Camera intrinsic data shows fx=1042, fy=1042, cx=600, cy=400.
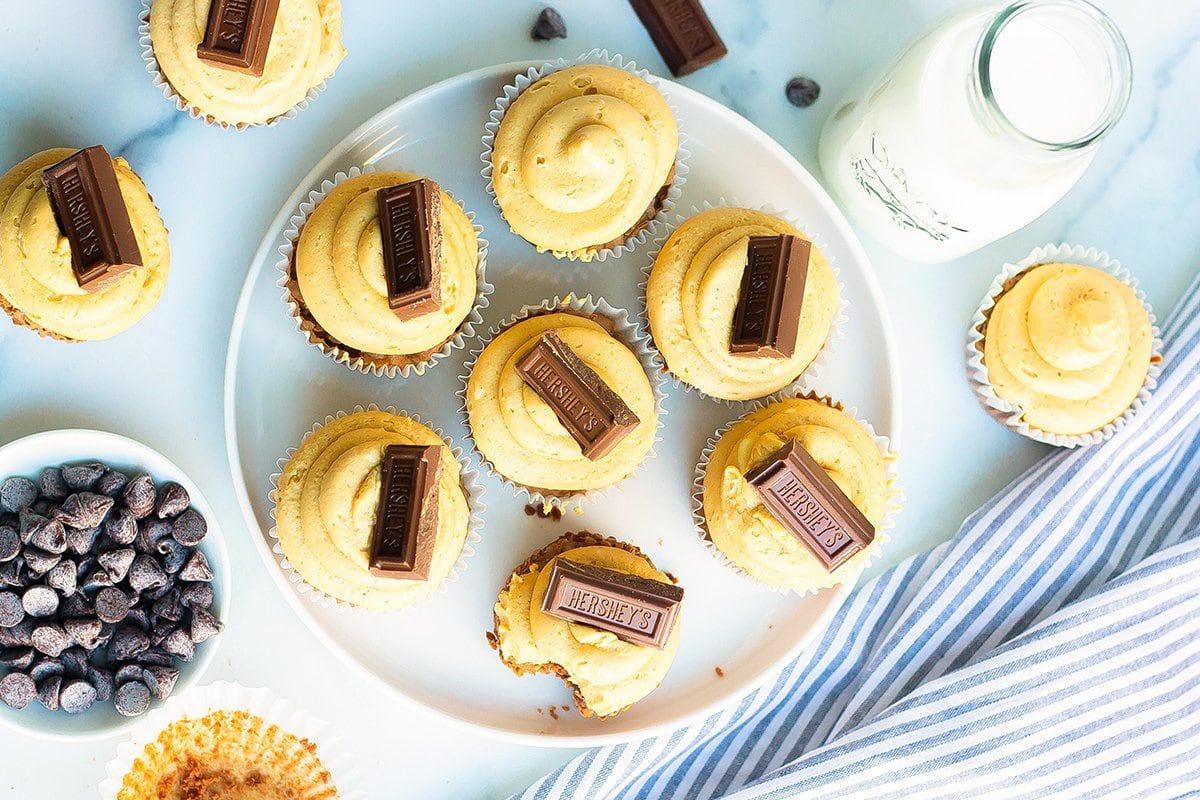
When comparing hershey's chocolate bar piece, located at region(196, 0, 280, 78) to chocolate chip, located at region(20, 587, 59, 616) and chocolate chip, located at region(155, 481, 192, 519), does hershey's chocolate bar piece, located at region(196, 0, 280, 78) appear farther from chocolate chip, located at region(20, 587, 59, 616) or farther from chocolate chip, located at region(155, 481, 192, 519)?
chocolate chip, located at region(20, 587, 59, 616)

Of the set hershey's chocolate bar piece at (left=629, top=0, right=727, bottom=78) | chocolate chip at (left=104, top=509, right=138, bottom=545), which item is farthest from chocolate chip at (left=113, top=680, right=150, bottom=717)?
hershey's chocolate bar piece at (left=629, top=0, right=727, bottom=78)

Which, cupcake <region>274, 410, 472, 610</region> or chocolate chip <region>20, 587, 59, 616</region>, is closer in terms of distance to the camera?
cupcake <region>274, 410, 472, 610</region>

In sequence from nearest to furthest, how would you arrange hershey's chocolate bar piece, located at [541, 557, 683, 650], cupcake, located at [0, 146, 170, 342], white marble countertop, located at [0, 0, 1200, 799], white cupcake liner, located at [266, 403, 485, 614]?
cupcake, located at [0, 146, 170, 342] → hershey's chocolate bar piece, located at [541, 557, 683, 650] → white cupcake liner, located at [266, 403, 485, 614] → white marble countertop, located at [0, 0, 1200, 799]

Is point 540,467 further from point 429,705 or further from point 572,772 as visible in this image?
point 572,772

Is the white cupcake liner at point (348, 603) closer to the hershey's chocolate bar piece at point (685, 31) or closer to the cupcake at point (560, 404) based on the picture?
the cupcake at point (560, 404)

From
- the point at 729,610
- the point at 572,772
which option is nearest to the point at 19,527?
the point at 572,772

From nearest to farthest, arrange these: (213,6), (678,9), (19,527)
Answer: (213,6) → (19,527) → (678,9)

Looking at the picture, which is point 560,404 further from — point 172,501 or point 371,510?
point 172,501
